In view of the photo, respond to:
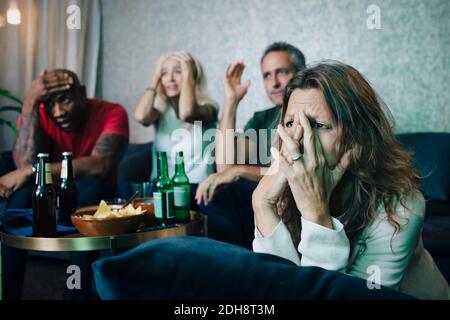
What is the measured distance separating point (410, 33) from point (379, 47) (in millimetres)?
133

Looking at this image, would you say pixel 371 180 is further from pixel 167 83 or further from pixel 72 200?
pixel 167 83

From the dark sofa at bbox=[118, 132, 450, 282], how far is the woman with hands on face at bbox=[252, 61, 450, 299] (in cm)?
74

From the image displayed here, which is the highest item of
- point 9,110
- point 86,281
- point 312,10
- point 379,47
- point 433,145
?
point 312,10

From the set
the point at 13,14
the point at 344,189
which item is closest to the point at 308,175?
the point at 344,189

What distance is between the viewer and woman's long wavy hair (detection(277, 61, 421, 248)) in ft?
2.35

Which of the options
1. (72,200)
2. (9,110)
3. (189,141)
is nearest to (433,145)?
(189,141)

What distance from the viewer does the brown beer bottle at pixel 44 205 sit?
44.6 inches

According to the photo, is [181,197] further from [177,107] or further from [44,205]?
[177,107]

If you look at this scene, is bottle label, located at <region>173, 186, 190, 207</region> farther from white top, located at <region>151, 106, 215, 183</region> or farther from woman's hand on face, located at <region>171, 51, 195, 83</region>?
woman's hand on face, located at <region>171, 51, 195, 83</region>

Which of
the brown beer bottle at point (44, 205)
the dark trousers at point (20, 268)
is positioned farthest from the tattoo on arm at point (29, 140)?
the brown beer bottle at point (44, 205)

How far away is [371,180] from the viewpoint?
740 millimetres

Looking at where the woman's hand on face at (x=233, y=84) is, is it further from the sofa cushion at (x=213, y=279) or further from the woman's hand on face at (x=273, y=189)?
the sofa cushion at (x=213, y=279)

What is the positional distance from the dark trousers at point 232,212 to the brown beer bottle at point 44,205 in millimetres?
570

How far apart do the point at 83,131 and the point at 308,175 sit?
1.52 meters
